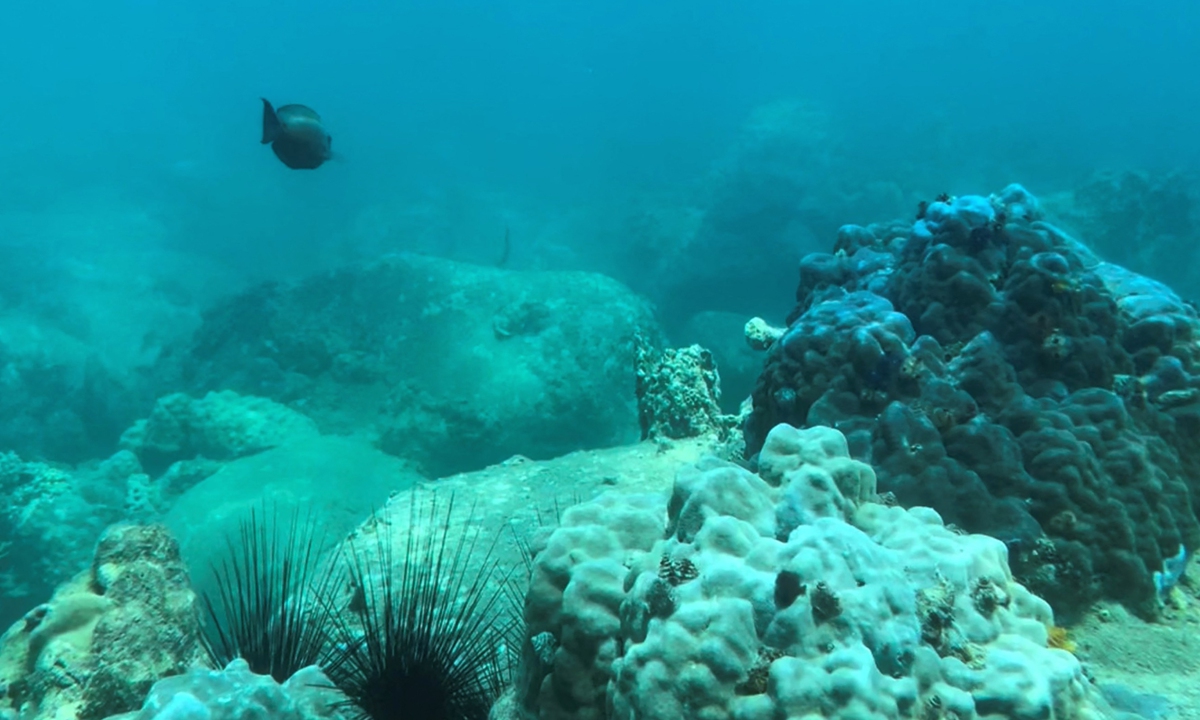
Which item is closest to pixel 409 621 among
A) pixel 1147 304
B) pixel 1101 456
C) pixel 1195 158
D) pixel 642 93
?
pixel 1101 456

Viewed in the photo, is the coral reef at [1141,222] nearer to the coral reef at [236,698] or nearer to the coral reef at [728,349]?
the coral reef at [728,349]

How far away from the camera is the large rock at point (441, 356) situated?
12.1 metres

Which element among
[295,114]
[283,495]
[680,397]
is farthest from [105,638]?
[283,495]

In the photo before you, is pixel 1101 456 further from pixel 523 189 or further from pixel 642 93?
pixel 642 93

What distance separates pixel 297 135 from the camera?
20.2ft

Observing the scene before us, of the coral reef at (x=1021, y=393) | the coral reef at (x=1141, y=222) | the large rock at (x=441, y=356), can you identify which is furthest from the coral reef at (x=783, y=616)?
the coral reef at (x=1141, y=222)

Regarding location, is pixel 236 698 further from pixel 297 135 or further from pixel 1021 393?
pixel 297 135

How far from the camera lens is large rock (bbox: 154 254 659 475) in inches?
476

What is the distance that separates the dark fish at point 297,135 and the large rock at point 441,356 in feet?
20.9

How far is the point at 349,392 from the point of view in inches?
537

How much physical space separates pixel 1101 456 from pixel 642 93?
60.6m

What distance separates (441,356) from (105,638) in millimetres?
10452

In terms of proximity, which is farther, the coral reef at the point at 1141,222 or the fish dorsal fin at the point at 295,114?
the coral reef at the point at 1141,222

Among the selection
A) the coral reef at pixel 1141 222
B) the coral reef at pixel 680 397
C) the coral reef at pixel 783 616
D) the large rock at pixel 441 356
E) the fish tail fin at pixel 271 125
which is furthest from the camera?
the coral reef at pixel 1141 222
